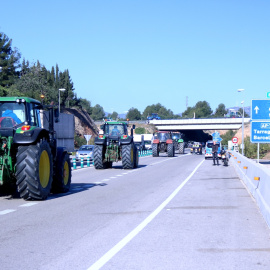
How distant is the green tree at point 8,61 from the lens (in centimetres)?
6841

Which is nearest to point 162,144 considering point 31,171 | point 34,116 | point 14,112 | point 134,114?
point 34,116

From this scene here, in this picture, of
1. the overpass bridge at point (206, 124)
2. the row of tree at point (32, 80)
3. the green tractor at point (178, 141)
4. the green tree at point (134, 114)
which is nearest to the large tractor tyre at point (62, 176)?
the row of tree at point (32, 80)

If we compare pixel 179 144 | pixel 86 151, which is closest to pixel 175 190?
pixel 86 151

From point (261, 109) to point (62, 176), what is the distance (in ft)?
37.9

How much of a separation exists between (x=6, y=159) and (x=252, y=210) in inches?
239

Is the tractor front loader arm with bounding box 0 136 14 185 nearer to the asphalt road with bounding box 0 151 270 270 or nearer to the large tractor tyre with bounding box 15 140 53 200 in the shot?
the large tractor tyre with bounding box 15 140 53 200

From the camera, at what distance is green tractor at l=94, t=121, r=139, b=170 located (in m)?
27.3

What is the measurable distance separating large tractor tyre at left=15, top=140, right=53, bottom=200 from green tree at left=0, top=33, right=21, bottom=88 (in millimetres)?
55771

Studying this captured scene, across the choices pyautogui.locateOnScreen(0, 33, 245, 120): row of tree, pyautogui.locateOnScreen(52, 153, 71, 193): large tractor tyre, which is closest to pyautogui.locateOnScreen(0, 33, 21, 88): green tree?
pyautogui.locateOnScreen(0, 33, 245, 120): row of tree

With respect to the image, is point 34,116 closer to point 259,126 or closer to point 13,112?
point 13,112

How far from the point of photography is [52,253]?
300 inches

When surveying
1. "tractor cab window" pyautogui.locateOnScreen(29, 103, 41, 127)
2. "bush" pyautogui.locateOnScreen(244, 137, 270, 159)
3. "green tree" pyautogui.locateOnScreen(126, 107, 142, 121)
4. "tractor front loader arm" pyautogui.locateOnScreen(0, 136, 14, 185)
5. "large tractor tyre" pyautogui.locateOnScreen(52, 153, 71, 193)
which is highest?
"green tree" pyautogui.locateOnScreen(126, 107, 142, 121)

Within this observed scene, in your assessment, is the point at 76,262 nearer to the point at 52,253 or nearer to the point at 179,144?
the point at 52,253

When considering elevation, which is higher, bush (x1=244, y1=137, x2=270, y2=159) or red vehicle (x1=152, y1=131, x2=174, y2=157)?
red vehicle (x1=152, y1=131, x2=174, y2=157)
